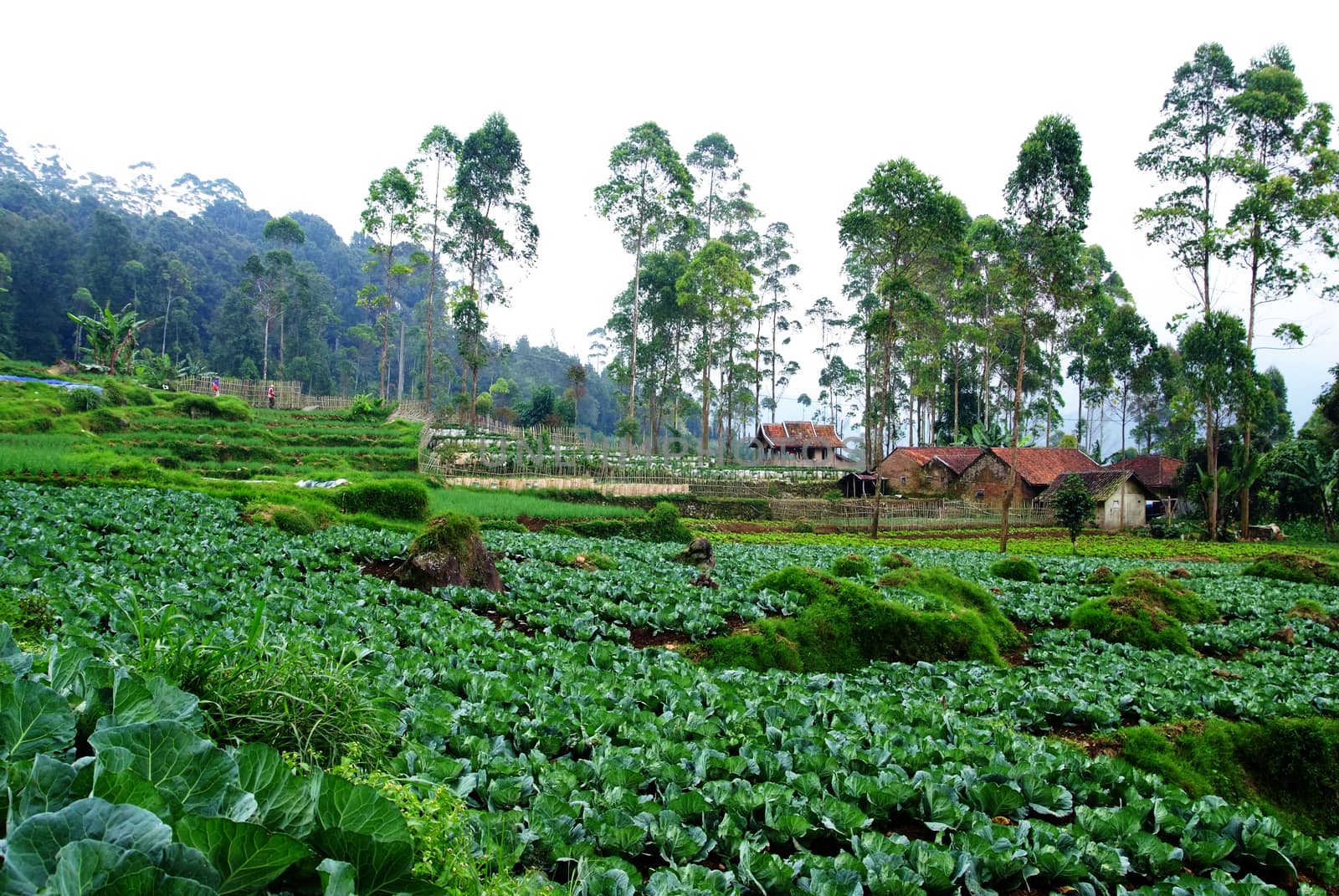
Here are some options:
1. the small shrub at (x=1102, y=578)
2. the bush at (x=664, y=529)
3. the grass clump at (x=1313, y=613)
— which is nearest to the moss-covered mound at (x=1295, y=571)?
the grass clump at (x=1313, y=613)

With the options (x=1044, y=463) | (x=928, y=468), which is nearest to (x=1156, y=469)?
(x=1044, y=463)

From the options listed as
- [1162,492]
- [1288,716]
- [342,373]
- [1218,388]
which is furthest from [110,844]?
[342,373]

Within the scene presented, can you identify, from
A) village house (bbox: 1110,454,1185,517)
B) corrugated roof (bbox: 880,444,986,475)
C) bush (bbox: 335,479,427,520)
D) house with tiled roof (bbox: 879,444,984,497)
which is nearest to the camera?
bush (bbox: 335,479,427,520)

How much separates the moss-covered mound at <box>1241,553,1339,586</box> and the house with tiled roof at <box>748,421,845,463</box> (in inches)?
1595

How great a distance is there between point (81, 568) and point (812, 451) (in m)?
54.6

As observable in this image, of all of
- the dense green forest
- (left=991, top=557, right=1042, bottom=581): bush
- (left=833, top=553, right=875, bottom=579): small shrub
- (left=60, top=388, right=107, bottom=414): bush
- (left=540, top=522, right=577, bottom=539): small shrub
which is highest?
the dense green forest

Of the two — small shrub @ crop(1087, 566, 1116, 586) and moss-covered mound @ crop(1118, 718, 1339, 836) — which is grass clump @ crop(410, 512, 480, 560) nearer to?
moss-covered mound @ crop(1118, 718, 1339, 836)

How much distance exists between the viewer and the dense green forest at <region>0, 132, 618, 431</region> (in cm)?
6166

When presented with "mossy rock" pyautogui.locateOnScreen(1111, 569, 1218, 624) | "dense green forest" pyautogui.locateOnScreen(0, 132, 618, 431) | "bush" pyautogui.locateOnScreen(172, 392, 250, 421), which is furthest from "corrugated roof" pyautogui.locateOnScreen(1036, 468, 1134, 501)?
"bush" pyautogui.locateOnScreen(172, 392, 250, 421)

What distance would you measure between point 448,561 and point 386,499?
8891 mm

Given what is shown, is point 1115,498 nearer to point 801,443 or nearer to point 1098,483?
point 1098,483

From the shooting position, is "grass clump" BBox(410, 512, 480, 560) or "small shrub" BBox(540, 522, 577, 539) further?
"small shrub" BBox(540, 522, 577, 539)

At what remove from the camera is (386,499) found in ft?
53.4

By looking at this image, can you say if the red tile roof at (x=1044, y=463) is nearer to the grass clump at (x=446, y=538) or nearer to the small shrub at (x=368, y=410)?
the grass clump at (x=446, y=538)
